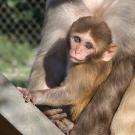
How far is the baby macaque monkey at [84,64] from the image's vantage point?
4242mm

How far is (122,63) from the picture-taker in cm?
426

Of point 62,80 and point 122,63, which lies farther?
point 62,80

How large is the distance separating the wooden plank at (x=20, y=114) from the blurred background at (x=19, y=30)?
6385mm

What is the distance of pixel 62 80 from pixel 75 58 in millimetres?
417

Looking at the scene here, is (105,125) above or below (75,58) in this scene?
below

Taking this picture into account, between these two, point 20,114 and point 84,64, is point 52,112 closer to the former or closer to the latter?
point 84,64

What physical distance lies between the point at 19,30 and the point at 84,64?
21.0 ft

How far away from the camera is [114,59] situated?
169 inches

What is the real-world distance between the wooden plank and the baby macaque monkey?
53 cm

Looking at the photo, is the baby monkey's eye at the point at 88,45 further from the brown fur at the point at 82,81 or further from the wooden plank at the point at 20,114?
the wooden plank at the point at 20,114

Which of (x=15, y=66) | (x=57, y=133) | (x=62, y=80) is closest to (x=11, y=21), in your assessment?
(x=15, y=66)

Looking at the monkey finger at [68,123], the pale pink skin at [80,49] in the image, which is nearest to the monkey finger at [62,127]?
the monkey finger at [68,123]

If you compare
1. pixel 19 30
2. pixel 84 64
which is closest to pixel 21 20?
pixel 19 30

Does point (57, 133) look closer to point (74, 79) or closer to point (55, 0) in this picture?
point (74, 79)
